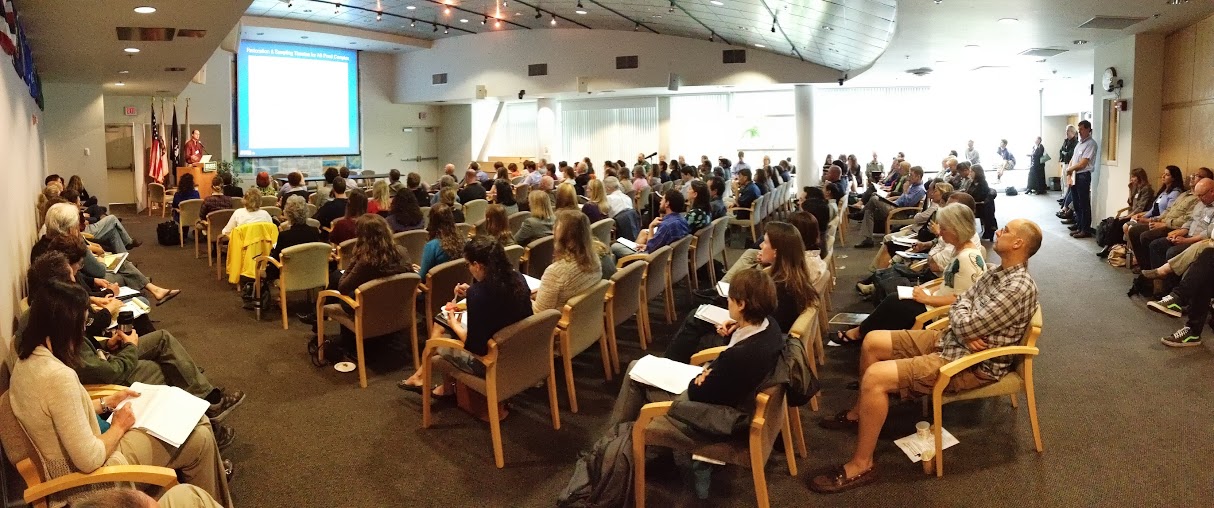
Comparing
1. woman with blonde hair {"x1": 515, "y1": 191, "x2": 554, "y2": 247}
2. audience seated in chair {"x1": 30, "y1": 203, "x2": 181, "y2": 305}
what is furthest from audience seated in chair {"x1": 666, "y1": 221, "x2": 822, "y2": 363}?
audience seated in chair {"x1": 30, "y1": 203, "x2": 181, "y2": 305}

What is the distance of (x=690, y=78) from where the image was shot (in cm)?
1867

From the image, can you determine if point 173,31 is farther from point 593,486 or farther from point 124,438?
point 593,486

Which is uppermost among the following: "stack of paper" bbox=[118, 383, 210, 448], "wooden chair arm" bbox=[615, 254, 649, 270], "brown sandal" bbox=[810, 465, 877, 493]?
"wooden chair arm" bbox=[615, 254, 649, 270]

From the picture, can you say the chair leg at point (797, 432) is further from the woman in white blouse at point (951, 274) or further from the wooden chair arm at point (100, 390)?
the wooden chair arm at point (100, 390)

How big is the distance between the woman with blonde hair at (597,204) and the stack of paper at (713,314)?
157 inches

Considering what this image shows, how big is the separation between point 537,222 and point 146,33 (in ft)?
12.9

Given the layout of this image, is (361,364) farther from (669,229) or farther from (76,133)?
(76,133)

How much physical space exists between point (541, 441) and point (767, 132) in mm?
18280

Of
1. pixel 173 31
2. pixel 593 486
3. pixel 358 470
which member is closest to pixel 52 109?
→ pixel 173 31

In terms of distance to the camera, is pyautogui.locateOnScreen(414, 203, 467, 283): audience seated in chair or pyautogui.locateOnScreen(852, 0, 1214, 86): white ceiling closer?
pyautogui.locateOnScreen(414, 203, 467, 283): audience seated in chair

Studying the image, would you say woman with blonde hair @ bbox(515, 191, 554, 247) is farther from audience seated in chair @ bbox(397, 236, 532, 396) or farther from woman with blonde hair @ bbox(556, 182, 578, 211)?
audience seated in chair @ bbox(397, 236, 532, 396)

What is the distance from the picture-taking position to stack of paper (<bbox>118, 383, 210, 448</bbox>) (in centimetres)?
311

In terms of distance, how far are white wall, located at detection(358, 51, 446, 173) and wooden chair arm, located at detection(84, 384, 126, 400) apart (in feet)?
62.0

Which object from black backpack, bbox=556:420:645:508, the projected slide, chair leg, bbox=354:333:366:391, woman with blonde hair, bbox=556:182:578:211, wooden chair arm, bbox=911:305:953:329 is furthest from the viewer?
the projected slide
